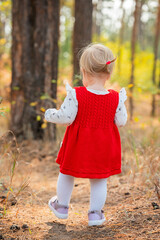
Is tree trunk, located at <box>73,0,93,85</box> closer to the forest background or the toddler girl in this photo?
the forest background

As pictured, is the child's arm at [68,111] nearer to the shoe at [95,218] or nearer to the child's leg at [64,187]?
the child's leg at [64,187]

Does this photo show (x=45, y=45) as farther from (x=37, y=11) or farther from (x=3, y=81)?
(x=3, y=81)

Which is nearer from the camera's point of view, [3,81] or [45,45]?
[45,45]

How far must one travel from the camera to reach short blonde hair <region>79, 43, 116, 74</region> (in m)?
2.20

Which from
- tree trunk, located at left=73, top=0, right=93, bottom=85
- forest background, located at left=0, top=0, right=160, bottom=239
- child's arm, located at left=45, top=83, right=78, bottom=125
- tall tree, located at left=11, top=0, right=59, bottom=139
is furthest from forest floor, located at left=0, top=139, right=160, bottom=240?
tree trunk, located at left=73, top=0, right=93, bottom=85

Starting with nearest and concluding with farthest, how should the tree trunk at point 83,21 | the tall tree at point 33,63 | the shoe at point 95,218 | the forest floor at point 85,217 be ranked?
the forest floor at point 85,217
the shoe at point 95,218
the tall tree at point 33,63
the tree trunk at point 83,21

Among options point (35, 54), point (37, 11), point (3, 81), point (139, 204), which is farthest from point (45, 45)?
point (3, 81)

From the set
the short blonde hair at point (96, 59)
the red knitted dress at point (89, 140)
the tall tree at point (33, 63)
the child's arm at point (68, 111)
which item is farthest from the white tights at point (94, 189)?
the tall tree at point (33, 63)

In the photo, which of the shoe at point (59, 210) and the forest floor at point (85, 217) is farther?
the shoe at point (59, 210)

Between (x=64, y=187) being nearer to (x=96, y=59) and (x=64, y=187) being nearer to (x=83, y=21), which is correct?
(x=96, y=59)

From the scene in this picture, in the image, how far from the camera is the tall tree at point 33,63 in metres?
5.08

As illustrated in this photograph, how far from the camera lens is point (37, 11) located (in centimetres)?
505

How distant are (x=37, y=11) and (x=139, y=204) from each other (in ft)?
12.3

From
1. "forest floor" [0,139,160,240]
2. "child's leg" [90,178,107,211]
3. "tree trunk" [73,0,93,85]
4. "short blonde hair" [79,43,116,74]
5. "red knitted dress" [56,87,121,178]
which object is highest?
"tree trunk" [73,0,93,85]
